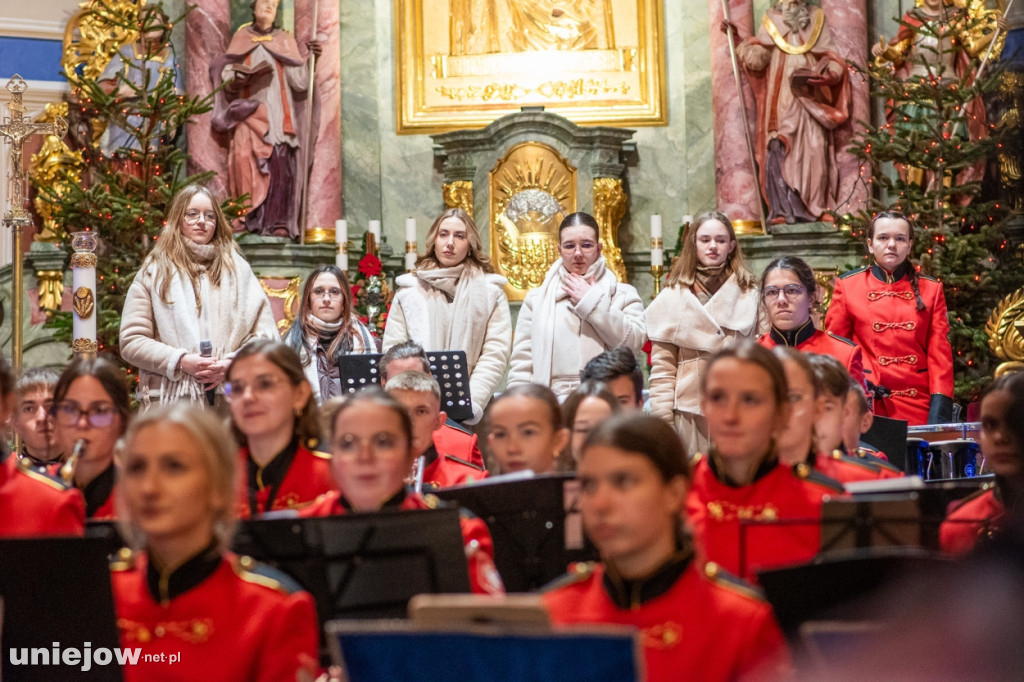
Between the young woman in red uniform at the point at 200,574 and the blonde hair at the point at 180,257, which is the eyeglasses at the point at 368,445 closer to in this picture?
the young woman in red uniform at the point at 200,574

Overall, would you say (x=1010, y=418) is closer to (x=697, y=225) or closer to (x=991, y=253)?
(x=697, y=225)

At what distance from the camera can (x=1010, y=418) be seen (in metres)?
→ 2.74

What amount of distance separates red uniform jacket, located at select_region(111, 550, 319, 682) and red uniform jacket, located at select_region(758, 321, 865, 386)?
2.97 meters

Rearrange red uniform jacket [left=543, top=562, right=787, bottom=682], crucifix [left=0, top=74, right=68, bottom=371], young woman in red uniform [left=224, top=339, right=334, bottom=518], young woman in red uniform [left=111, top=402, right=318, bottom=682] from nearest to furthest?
red uniform jacket [left=543, top=562, right=787, bottom=682] < young woman in red uniform [left=111, top=402, right=318, bottom=682] < young woman in red uniform [left=224, top=339, right=334, bottom=518] < crucifix [left=0, top=74, right=68, bottom=371]

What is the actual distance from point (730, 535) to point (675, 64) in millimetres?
7959

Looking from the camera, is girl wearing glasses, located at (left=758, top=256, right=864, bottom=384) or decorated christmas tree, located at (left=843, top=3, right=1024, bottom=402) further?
decorated christmas tree, located at (left=843, top=3, right=1024, bottom=402)

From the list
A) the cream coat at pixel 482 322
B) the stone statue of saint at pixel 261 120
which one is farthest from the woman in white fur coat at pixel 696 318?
the stone statue of saint at pixel 261 120

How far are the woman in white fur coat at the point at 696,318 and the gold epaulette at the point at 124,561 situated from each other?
10.0 ft

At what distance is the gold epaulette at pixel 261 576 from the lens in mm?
2613

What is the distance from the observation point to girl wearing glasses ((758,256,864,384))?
5.13 metres

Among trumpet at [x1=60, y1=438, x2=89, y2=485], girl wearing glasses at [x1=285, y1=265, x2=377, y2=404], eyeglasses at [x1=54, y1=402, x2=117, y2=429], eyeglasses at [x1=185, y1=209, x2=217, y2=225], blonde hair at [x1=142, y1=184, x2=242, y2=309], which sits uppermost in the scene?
eyeglasses at [x1=185, y1=209, x2=217, y2=225]

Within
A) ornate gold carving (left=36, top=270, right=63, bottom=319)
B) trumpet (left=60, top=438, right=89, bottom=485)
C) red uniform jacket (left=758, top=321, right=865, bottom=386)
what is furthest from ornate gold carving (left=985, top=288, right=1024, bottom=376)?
ornate gold carving (left=36, top=270, right=63, bottom=319)

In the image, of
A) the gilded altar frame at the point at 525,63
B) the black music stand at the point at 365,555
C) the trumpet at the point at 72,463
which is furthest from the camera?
the gilded altar frame at the point at 525,63

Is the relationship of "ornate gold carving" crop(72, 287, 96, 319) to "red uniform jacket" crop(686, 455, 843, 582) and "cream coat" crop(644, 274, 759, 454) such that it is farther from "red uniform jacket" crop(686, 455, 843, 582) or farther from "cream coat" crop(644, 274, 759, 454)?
"red uniform jacket" crop(686, 455, 843, 582)
